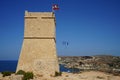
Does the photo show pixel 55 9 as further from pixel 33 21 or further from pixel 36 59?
pixel 36 59

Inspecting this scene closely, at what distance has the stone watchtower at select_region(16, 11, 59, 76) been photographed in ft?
72.7

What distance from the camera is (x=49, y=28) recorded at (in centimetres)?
2283

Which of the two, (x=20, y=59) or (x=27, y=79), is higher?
(x=20, y=59)

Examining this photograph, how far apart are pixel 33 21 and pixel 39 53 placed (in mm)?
4068

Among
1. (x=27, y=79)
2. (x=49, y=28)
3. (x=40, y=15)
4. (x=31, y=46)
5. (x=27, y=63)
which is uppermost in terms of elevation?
(x=40, y=15)

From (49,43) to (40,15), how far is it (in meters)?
3.70

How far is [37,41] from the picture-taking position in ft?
74.7

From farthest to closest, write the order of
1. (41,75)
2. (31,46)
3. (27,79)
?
(31,46)
(41,75)
(27,79)

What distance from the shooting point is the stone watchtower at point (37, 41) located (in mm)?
22172

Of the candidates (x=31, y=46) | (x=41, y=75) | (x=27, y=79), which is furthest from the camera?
(x=31, y=46)

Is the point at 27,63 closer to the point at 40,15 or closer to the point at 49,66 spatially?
the point at 49,66

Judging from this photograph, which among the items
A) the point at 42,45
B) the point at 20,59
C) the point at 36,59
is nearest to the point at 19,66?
the point at 20,59

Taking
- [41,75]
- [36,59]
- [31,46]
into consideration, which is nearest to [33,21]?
[31,46]

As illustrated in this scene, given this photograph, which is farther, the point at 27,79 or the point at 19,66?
the point at 19,66
